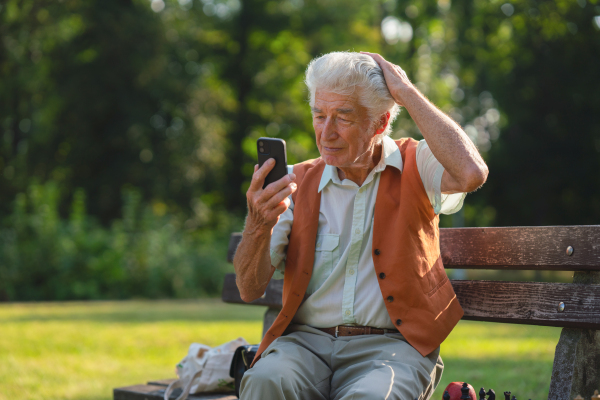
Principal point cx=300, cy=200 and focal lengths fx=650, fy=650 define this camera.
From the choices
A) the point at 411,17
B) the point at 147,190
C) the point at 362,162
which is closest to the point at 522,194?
the point at 411,17

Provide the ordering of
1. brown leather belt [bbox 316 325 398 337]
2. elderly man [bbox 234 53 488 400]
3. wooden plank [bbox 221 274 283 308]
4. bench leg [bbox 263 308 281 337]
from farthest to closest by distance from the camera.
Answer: bench leg [bbox 263 308 281 337]
wooden plank [bbox 221 274 283 308]
brown leather belt [bbox 316 325 398 337]
elderly man [bbox 234 53 488 400]

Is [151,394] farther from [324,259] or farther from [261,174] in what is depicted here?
[261,174]

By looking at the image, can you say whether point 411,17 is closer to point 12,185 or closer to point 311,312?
point 12,185

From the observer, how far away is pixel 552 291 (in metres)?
2.69

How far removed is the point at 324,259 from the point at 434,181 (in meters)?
0.56

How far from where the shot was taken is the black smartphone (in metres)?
2.58

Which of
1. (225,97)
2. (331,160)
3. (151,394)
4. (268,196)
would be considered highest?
(225,97)

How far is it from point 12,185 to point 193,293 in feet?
33.6

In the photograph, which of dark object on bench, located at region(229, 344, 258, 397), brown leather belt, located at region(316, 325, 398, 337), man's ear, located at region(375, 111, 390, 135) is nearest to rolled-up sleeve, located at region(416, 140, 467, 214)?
man's ear, located at region(375, 111, 390, 135)

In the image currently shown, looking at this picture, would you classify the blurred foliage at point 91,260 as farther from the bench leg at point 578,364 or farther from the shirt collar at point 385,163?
the bench leg at point 578,364

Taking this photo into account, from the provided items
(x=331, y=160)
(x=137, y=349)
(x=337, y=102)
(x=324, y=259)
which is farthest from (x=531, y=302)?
(x=137, y=349)

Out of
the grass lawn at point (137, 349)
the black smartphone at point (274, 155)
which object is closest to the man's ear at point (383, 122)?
the black smartphone at point (274, 155)

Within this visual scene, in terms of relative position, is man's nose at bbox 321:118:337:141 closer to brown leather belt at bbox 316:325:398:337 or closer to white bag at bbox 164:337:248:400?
brown leather belt at bbox 316:325:398:337

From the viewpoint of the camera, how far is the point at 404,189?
2.66m
